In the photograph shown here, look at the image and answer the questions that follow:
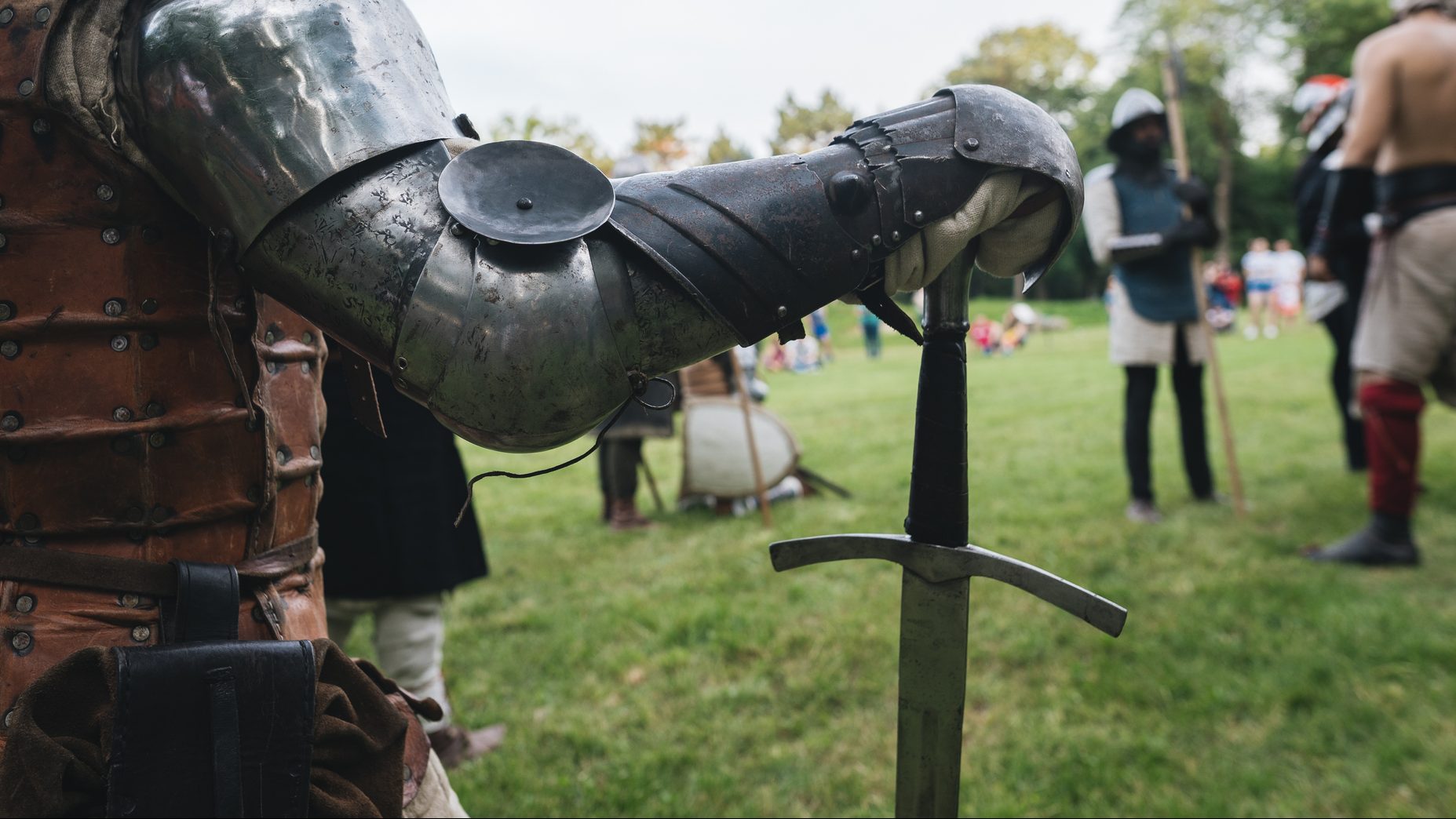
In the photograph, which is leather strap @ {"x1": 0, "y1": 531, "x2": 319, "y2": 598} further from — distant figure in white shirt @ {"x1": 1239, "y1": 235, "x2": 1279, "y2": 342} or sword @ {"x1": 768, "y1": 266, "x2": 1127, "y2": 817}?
distant figure in white shirt @ {"x1": 1239, "y1": 235, "x2": 1279, "y2": 342}

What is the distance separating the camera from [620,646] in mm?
3598

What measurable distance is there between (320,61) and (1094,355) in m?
17.0

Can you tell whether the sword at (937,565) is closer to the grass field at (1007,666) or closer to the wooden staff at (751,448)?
the grass field at (1007,666)

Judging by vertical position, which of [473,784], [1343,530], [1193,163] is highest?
[473,784]

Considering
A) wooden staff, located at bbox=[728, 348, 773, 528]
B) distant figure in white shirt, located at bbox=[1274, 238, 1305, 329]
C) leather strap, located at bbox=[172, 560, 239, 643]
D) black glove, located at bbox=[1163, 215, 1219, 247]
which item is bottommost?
distant figure in white shirt, located at bbox=[1274, 238, 1305, 329]

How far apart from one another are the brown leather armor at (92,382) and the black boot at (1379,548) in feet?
14.4

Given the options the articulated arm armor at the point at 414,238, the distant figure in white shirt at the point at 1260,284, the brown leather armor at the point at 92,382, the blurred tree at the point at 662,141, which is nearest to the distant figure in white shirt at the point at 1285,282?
the distant figure in white shirt at the point at 1260,284

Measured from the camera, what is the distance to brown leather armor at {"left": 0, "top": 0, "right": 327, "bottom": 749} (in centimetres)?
101

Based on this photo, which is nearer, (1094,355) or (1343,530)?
(1343,530)

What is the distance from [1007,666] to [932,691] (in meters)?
2.13

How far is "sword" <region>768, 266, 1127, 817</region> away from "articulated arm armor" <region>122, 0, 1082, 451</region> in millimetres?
327

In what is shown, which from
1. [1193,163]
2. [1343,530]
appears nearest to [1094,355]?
[1343,530]

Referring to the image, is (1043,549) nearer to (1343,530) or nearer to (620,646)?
(1343,530)

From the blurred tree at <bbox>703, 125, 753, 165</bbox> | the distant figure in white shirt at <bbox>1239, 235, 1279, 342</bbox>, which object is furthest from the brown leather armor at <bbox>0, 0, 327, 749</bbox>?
the blurred tree at <bbox>703, 125, 753, 165</bbox>
